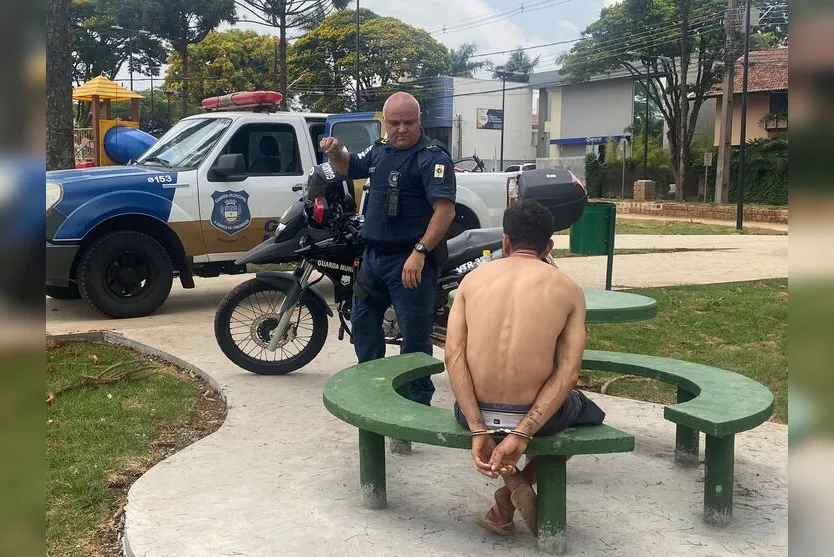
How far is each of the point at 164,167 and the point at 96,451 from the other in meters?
4.56

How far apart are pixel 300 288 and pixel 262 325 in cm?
45

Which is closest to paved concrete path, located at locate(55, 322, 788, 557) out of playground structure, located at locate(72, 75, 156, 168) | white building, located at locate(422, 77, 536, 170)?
playground structure, located at locate(72, 75, 156, 168)

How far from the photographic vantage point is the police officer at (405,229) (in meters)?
4.23

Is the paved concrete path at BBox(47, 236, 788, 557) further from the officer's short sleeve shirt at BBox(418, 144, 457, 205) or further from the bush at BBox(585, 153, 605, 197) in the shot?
the bush at BBox(585, 153, 605, 197)

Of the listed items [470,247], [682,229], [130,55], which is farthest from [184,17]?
[470,247]

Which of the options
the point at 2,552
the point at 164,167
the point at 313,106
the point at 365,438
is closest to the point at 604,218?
the point at 164,167

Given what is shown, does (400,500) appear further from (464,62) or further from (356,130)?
(464,62)

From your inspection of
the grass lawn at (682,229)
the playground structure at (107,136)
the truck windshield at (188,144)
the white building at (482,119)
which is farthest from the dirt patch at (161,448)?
the white building at (482,119)

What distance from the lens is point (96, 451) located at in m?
4.15

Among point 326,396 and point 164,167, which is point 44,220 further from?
point 164,167

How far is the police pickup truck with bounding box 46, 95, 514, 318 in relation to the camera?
746 cm

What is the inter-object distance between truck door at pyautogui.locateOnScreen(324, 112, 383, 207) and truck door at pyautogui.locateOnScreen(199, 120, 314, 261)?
13.1 inches

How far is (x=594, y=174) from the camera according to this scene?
42938mm

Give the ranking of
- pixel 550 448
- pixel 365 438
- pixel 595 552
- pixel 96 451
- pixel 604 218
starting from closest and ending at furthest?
pixel 550 448 → pixel 595 552 → pixel 365 438 → pixel 96 451 → pixel 604 218
